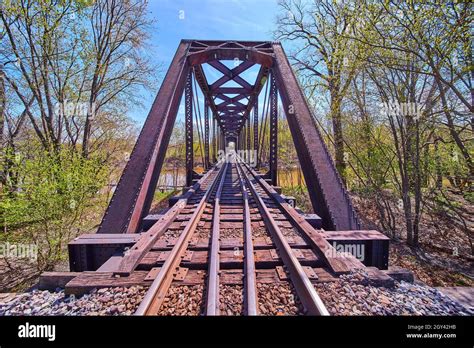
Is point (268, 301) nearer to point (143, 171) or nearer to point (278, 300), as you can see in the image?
point (278, 300)

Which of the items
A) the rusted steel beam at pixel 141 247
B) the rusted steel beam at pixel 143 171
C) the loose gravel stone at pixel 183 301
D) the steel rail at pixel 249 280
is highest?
the rusted steel beam at pixel 143 171

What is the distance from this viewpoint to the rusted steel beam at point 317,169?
3.08m

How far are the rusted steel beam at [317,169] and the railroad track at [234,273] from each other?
→ 0.61 meters

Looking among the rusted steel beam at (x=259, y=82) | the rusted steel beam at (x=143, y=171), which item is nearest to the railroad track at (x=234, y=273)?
the rusted steel beam at (x=143, y=171)

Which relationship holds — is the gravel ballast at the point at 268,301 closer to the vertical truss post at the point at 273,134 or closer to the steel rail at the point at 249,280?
the steel rail at the point at 249,280

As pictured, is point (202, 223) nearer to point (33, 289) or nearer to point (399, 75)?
point (33, 289)

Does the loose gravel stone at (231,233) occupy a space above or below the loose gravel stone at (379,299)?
above

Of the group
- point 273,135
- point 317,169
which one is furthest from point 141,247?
point 273,135

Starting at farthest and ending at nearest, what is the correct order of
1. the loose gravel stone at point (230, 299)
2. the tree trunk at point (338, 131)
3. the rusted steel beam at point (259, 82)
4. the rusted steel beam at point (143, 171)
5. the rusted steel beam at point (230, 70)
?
the rusted steel beam at point (259, 82) < the rusted steel beam at point (230, 70) < the tree trunk at point (338, 131) < the rusted steel beam at point (143, 171) < the loose gravel stone at point (230, 299)

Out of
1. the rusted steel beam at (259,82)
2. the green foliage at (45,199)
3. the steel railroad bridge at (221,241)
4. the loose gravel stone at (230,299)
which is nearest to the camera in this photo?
the loose gravel stone at (230,299)

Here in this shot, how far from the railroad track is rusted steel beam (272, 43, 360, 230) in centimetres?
61

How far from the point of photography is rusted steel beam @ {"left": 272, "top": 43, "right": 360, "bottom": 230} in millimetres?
3076

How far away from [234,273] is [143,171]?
2.26 metres
